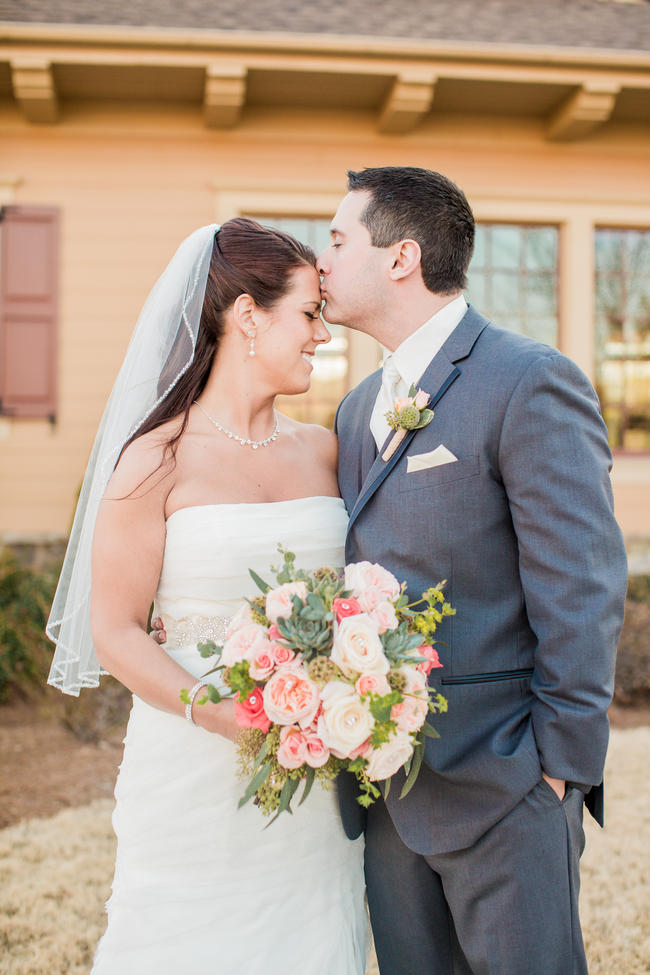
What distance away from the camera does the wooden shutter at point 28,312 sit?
25.7 feet

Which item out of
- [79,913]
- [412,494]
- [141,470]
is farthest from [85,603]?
[79,913]

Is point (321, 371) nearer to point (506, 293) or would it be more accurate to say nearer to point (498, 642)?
point (506, 293)

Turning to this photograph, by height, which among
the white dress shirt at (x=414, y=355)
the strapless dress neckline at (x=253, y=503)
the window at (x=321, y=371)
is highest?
the window at (x=321, y=371)

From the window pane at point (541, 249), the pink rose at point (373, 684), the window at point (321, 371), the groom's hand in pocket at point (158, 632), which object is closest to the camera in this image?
the pink rose at point (373, 684)

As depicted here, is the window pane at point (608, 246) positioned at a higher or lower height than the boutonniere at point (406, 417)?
higher

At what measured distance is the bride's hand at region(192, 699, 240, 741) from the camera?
228 cm

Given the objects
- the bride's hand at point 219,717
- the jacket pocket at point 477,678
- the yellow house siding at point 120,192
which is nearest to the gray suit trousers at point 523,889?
the jacket pocket at point 477,678

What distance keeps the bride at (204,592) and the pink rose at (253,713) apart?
1.37 feet

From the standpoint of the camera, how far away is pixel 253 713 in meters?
1.89

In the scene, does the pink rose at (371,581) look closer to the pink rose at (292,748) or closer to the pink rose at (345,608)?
the pink rose at (345,608)

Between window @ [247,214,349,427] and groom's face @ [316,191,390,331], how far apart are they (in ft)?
18.0

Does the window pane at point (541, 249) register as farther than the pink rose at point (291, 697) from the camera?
Yes

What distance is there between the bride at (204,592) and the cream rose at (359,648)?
61 centimetres

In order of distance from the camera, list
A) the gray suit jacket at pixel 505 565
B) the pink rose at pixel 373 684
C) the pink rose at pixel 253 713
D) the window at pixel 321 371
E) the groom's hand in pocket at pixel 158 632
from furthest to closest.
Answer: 1. the window at pixel 321 371
2. the groom's hand in pocket at pixel 158 632
3. the gray suit jacket at pixel 505 565
4. the pink rose at pixel 253 713
5. the pink rose at pixel 373 684
